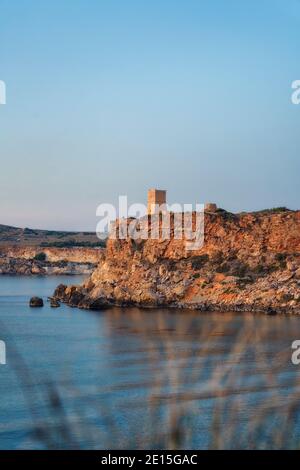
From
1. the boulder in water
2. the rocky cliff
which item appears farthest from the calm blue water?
the rocky cliff

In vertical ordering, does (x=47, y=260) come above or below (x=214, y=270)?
above

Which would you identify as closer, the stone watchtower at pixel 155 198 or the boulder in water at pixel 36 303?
the boulder in water at pixel 36 303

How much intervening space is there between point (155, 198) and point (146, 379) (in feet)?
74.2

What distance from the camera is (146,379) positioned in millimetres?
15242

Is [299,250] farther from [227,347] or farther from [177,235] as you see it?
[227,347]

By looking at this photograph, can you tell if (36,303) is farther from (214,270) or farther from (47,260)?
(47,260)

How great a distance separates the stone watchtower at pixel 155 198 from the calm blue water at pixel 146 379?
332 inches

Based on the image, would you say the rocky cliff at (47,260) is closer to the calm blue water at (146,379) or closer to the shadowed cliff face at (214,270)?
the shadowed cliff face at (214,270)

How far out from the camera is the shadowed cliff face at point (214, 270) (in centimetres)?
3056

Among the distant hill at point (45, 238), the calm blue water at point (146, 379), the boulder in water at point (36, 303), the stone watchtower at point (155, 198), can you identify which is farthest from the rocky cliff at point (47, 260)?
the calm blue water at point (146, 379)

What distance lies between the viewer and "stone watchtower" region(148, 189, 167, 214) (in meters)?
37.2

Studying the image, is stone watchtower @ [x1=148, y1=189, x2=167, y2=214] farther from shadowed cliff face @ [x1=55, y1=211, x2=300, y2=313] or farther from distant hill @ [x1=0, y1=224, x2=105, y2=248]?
distant hill @ [x1=0, y1=224, x2=105, y2=248]

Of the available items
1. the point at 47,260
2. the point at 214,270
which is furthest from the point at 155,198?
the point at 47,260
